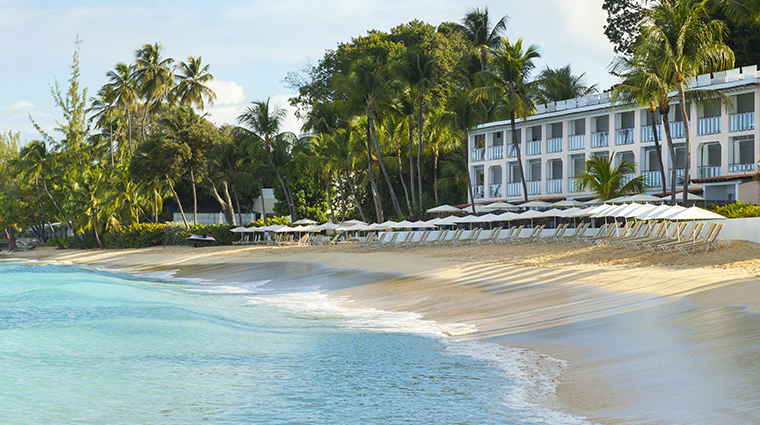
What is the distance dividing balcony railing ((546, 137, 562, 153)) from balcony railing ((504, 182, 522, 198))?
8.59 ft

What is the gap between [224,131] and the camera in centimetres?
4616

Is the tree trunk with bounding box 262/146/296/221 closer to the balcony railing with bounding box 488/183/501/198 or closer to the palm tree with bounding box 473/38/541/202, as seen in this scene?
the balcony railing with bounding box 488/183/501/198

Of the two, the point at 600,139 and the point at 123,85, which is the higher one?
the point at 123,85

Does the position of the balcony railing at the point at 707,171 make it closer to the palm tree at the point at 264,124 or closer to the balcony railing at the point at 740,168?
the balcony railing at the point at 740,168

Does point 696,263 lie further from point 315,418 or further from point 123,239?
point 123,239

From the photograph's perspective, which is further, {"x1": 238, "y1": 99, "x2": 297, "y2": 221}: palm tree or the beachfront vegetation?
{"x1": 238, "y1": 99, "x2": 297, "y2": 221}: palm tree

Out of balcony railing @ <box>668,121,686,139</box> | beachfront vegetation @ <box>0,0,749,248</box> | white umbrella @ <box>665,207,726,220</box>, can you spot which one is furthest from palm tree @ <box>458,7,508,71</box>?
white umbrella @ <box>665,207,726,220</box>

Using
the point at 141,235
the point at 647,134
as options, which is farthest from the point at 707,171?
the point at 141,235

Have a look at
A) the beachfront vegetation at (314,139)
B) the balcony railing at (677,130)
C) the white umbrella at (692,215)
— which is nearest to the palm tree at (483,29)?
the beachfront vegetation at (314,139)

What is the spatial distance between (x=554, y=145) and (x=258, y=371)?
30776 millimetres

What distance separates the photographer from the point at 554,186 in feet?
119

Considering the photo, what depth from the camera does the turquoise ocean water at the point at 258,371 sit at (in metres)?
6.31

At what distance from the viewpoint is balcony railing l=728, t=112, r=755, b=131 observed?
2823 cm

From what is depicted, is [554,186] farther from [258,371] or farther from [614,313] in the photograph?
[258,371]
